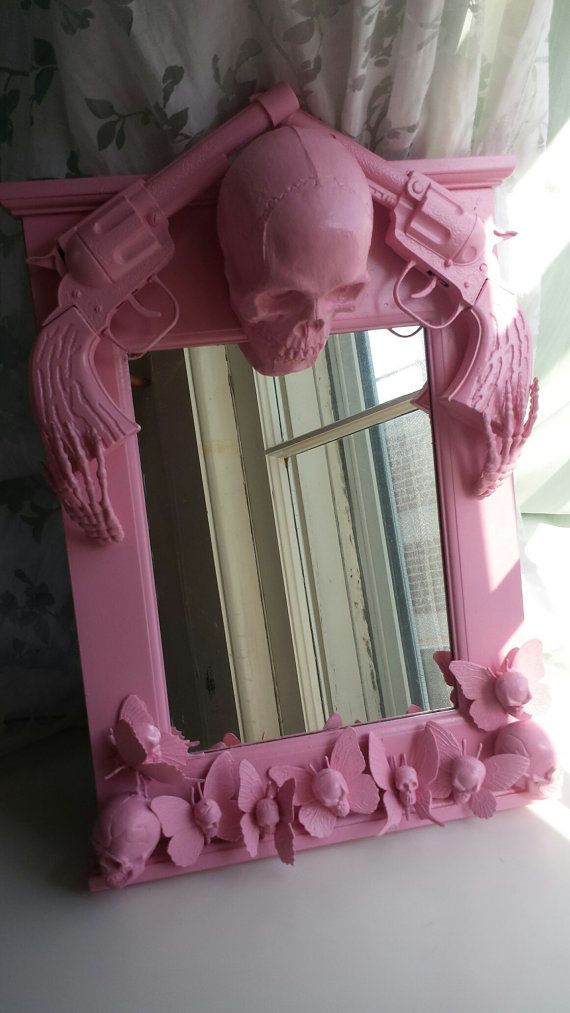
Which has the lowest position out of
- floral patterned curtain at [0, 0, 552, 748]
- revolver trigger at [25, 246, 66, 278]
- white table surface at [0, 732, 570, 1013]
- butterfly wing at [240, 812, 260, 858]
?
white table surface at [0, 732, 570, 1013]

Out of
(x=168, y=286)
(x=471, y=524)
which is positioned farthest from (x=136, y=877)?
(x=168, y=286)

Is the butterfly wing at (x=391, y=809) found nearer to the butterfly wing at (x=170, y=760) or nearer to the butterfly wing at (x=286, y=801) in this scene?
the butterfly wing at (x=286, y=801)

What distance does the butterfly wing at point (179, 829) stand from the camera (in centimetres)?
88

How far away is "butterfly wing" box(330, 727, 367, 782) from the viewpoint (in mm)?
925

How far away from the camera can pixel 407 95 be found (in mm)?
951

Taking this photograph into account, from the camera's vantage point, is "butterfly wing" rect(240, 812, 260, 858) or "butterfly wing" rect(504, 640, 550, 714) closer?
"butterfly wing" rect(240, 812, 260, 858)

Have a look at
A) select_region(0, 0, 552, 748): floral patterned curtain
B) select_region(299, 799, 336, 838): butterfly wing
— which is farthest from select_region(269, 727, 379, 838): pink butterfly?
select_region(0, 0, 552, 748): floral patterned curtain

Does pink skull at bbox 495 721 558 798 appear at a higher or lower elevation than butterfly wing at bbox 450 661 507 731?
lower

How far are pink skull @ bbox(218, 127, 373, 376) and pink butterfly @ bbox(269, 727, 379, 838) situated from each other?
1.53 ft

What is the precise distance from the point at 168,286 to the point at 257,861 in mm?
658

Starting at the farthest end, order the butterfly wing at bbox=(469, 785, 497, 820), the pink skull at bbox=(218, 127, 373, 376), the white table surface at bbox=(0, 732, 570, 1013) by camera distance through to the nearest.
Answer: the butterfly wing at bbox=(469, 785, 497, 820), the pink skull at bbox=(218, 127, 373, 376), the white table surface at bbox=(0, 732, 570, 1013)

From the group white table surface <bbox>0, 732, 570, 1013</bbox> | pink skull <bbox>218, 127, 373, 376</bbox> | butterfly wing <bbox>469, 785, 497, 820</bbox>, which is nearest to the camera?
white table surface <bbox>0, 732, 570, 1013</bbox>

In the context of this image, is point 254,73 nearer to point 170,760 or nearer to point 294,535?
point 294,535

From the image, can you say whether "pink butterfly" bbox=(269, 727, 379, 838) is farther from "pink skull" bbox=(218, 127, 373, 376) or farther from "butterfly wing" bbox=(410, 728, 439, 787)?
"pink skull" bbox=(218, 127, 373, 376)
